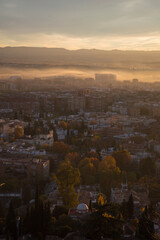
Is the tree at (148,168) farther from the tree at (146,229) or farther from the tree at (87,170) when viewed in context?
the tree at (146,229)

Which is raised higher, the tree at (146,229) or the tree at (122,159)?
the tree at (146,229)

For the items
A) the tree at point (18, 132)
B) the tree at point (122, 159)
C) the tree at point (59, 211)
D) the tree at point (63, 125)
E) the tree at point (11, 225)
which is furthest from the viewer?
the tree at point (63, 125)

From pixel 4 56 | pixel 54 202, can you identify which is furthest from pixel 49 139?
pixel 54 202

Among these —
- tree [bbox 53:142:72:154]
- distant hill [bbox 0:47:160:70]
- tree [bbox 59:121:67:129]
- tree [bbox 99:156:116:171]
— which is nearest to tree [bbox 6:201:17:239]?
tree [bbox 99:156:116:171]

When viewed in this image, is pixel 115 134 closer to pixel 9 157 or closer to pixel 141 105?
pixel 9 157

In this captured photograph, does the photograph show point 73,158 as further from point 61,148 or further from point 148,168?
point 148,168

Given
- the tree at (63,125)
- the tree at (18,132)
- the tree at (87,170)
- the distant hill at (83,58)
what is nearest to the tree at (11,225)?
the tree at (87,170)

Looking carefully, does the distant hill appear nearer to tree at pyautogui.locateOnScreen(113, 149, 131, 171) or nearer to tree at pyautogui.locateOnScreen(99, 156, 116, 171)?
tree at pyautogui.locateOnScreen(113, 149, 131, 171)
